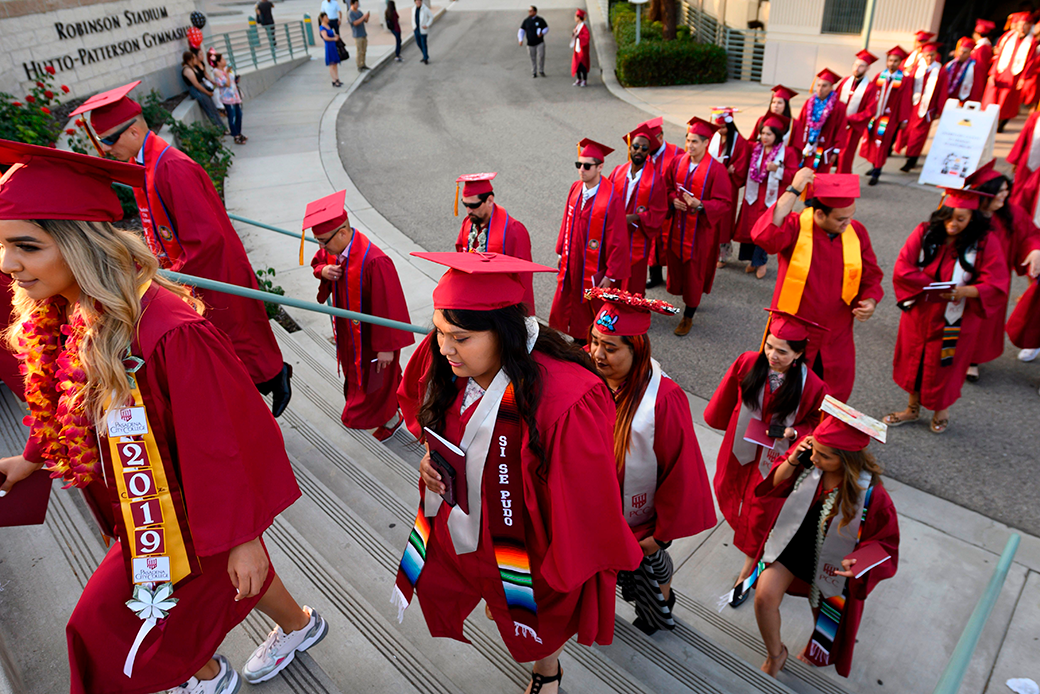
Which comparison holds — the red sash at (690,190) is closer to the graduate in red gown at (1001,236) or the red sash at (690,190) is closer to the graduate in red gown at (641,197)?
the graduate in red gown at (641,197)

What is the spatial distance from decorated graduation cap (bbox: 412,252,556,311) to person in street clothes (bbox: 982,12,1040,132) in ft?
40.9

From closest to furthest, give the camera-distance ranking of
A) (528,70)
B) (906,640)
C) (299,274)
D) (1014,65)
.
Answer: (906,640), (299,274), (1014,65), (528,70)

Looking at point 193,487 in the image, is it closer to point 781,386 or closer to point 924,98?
point 781,386

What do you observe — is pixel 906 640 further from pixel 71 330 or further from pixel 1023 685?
pixel 71 330

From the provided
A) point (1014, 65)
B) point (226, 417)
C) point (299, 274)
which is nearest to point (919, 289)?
point (226, 417)

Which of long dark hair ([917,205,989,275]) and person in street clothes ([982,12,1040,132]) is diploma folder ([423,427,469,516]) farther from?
person in street clothes ([982,12,1040,132])

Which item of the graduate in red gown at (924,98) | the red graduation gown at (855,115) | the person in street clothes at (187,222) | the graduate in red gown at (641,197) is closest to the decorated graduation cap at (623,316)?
the person in street clothes at (187,222)

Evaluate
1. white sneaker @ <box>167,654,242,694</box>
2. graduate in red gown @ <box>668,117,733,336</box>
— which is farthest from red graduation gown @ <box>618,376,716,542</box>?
graduate in red gown @ <box>668,117,733,336</box>

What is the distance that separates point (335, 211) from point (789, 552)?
3.18 metres

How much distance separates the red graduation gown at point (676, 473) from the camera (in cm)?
281

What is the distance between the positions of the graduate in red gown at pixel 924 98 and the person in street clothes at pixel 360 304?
9.83 metres

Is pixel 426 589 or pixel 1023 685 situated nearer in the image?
pixel 426 589

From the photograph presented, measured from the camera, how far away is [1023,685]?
3.18 metres

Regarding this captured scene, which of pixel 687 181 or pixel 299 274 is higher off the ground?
pixel 687 181
